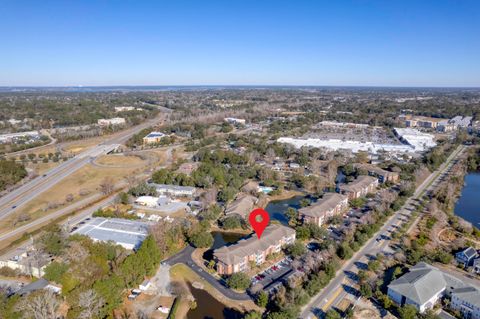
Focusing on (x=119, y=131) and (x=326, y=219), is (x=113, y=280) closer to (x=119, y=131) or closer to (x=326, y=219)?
(x=326, y=219)

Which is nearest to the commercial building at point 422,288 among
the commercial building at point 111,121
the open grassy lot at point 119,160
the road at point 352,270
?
the road at point 352,270

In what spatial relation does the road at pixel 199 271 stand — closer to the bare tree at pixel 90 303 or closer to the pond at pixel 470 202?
the bare tree at pixel 90 303

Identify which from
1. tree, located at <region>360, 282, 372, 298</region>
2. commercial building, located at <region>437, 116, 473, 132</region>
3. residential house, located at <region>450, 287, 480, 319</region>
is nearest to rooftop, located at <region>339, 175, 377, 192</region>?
tree, located at <region>360, 282, 372, 298</region>

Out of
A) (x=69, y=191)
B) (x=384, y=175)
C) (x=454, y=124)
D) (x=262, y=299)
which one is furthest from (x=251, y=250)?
(x=454, y=124)

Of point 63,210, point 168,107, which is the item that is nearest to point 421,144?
point 63,210

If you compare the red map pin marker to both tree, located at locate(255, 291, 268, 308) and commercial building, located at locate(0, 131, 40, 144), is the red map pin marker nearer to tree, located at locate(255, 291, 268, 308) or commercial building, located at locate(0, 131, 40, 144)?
tree, located at locate(255, 291, 268, 308)

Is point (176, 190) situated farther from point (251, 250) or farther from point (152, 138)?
point (152, 138)

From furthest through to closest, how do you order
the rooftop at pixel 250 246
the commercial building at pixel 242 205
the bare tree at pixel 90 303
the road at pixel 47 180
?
the road at pixel 47 180 < the commercial building at pixel 242 205 < the rooftop at pixel 250 246 < the bare tree at pixel 90 303
